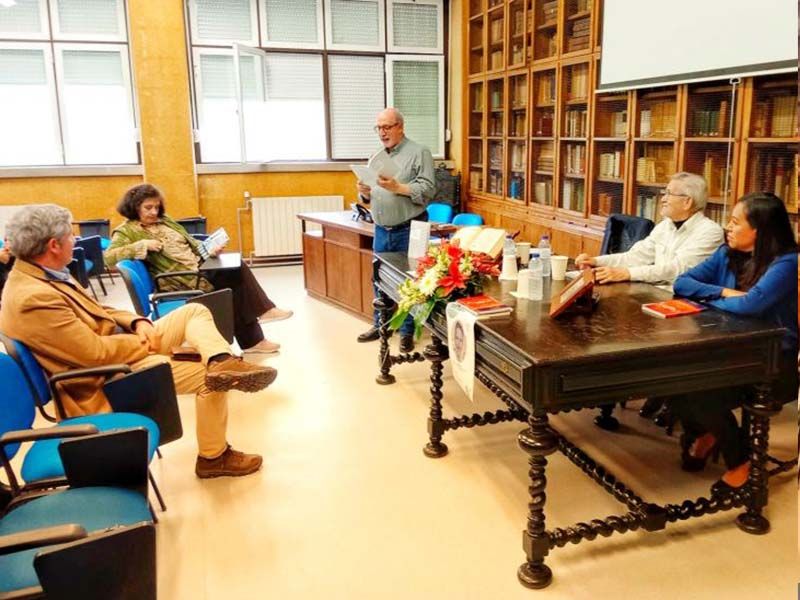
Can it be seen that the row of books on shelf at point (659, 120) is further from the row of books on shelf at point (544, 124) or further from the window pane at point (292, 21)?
the window pane at point (292, 21)

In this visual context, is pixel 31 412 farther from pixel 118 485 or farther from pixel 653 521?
pixel 653 521

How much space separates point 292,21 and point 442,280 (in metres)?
5.77

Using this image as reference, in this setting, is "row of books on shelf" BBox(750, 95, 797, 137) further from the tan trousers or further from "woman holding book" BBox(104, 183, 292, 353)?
"woman holding book" BBox(104, 183, 292, 353)

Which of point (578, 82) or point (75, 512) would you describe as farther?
point (578, 82)

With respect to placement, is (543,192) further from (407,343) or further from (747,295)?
(747,295)

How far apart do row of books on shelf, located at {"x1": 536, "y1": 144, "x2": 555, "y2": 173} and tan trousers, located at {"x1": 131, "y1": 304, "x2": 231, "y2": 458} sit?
377 cm

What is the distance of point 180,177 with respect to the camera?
7.06 m

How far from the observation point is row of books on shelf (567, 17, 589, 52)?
510 centimetres

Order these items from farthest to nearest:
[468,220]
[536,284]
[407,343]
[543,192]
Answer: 1. [543,192]
2. [468,220]
3. [407,343]
4. [536,284]

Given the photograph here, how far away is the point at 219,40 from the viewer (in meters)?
7.13

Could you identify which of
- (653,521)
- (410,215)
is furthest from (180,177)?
(653,521)

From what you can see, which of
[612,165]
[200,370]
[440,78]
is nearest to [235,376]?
[200,370]

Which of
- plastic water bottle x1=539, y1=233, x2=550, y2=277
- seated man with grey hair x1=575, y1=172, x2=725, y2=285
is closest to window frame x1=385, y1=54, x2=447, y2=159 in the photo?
seated man with grey hair x1=575, y1=172, x2=725, y2=285

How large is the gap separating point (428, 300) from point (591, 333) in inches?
29.3
